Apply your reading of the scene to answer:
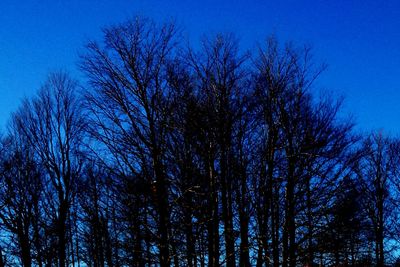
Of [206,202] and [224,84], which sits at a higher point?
[224,84]

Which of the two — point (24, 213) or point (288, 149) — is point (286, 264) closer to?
point (288, 149)

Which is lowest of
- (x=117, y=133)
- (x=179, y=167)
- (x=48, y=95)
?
(x=179, y=167)

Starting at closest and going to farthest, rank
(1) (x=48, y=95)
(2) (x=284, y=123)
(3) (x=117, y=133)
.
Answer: (3) (x=117, y=133) < (2) (x=284, y=123) < (1) (x=48, y=95)

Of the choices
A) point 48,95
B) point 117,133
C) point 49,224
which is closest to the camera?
point 117,133

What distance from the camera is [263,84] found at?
12.6 meters

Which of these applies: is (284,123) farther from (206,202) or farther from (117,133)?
(117,133)

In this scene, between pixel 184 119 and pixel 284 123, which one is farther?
pixel 284 123

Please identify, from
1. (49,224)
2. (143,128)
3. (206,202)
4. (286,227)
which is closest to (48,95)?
(49,224)

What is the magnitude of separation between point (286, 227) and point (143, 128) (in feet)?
17.5

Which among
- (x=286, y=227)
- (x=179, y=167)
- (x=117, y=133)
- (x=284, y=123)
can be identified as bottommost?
(x=286, y=227)

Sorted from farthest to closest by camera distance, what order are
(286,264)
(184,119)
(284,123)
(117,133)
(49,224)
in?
(49,224) → (284,123) → (286,264) → (184,119) → (117,133)

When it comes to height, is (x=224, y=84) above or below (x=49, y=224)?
above

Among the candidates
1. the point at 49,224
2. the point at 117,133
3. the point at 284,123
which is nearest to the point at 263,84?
the point at 284,123

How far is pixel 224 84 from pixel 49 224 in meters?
14.1
